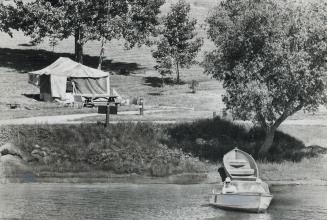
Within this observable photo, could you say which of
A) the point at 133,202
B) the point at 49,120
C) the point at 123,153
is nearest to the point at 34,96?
the point at 49,120

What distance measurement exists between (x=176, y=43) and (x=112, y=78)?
946cm

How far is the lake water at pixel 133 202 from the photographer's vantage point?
1069 inches

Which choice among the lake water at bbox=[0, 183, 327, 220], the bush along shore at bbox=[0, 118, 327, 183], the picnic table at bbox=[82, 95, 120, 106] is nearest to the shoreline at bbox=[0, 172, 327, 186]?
the bush along shore at bbox=[0, 118, 327, 183]

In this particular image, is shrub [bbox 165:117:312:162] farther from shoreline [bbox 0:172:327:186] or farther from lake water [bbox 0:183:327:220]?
lake water [bbox 0:183:327:220]

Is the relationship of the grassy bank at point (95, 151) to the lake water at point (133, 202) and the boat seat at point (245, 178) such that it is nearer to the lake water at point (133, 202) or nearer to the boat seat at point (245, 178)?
the lake water at point (133, 202)

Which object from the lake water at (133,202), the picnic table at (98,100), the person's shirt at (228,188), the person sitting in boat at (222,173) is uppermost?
the picnic table at (98,100)

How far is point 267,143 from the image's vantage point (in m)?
40.0

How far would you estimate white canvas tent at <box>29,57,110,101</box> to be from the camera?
59.0m

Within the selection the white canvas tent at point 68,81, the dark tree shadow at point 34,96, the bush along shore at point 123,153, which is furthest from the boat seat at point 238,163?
the dark tree shadow at point 34,96

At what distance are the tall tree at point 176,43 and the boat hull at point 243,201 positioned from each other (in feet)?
141

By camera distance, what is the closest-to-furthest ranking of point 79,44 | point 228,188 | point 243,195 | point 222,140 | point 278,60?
point 243,195, point 228,188, point 278,60, point 222,140, point 79,44

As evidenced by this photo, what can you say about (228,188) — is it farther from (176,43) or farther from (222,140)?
(176,43)

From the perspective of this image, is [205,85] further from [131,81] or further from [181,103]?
[181,103]

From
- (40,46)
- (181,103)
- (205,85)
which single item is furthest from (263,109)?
(40,46)
